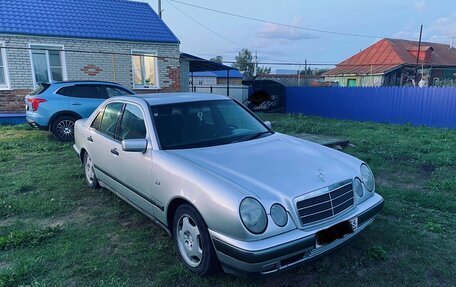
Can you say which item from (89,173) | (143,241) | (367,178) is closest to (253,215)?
(367,178)

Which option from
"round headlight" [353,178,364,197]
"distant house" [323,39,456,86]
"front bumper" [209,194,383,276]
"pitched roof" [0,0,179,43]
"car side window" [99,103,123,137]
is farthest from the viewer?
"distant house" [323,39,456,86]

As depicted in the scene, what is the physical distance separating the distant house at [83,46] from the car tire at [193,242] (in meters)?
10.1

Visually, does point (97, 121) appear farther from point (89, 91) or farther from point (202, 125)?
point (89, 91)

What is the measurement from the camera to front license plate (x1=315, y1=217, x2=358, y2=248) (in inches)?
96.3

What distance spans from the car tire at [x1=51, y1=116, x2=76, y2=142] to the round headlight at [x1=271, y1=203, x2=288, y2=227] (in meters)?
7.77

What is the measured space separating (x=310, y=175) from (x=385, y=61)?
3112cm

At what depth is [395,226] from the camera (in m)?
3.59

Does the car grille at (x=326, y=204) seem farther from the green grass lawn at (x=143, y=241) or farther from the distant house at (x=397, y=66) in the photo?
the distant house at (x=397, y=66)

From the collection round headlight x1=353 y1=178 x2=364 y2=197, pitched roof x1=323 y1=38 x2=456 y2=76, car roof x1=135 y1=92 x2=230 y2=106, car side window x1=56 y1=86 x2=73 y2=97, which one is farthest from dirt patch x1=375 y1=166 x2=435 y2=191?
pitched roof x1=323 y1=38 x2=456 y2=76

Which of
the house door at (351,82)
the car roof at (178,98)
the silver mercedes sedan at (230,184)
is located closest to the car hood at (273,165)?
the silver mercedes sedan at (230,184)

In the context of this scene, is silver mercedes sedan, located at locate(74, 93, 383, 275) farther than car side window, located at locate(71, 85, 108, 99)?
No

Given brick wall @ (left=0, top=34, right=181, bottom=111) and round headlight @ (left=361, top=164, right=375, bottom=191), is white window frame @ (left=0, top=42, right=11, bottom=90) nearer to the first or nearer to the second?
brick wall @ (left=0, top=34, right=181, bottom=111)

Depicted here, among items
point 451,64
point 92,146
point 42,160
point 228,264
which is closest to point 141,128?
point 92,146

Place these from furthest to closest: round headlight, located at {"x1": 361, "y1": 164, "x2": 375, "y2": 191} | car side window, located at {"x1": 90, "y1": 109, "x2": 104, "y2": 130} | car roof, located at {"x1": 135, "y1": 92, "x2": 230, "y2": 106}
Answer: car side window, located at {"x1": 90, "y1": 109, "x2": 104, "y2": 130}
car roof, located at {"x1": 135, "y1": 92, "x2": 230, "y2": 106}
round headlight, located at {"x1": 361, "y1": 164, "x2": 375, "y2": 191}
